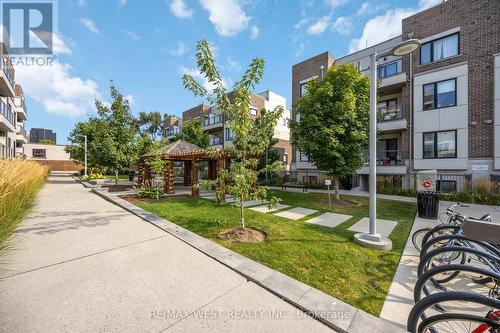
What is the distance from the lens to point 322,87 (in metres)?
9.60

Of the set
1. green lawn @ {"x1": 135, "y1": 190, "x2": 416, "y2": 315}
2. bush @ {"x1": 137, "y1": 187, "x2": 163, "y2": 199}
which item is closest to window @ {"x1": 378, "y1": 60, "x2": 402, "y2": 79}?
green lawn @ {"x1": 135, "y1": 190, "x2": 416, "y2": 315}

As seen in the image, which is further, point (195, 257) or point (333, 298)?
point (195, 257)

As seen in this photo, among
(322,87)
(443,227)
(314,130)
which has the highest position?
(322,87)

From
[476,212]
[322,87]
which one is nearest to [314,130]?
[322,87]

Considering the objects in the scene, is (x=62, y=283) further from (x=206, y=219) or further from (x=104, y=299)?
(x=206, y=219)

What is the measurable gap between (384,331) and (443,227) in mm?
2712

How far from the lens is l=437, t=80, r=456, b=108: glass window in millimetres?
13008

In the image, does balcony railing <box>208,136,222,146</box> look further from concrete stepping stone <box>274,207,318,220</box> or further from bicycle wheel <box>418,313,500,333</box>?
bicycle wheel <box>418,313,500,333</box>

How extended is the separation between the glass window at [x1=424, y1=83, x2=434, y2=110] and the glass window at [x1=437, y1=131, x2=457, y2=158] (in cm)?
188

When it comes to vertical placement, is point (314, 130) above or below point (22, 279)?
above

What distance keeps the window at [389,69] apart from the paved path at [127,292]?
58.9ft

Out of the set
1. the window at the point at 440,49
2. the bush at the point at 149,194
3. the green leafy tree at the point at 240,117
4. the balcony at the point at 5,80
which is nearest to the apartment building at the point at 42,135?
the balcony at the point at 5,80

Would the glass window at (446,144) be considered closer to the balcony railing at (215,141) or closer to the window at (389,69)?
the window at (389,69)

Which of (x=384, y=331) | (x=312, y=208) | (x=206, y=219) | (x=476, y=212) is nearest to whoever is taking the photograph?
(x=384, y=331)
